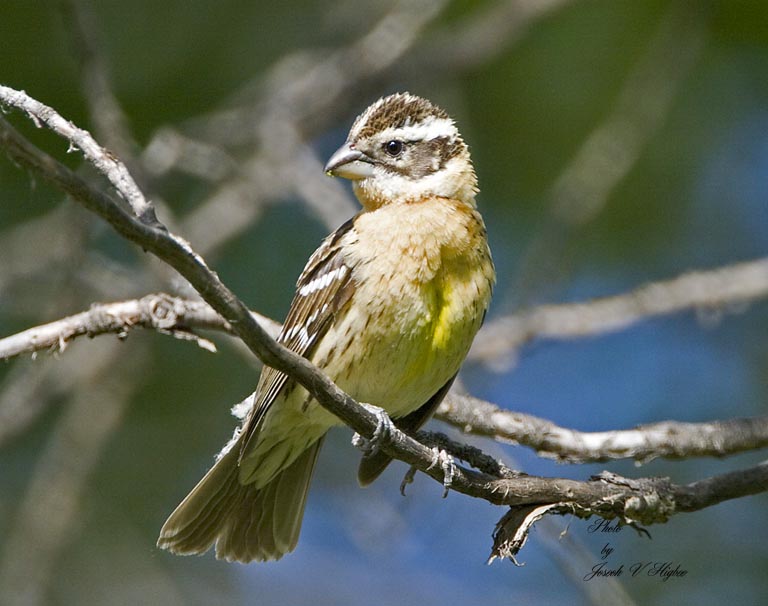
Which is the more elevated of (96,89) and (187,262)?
(96,89)

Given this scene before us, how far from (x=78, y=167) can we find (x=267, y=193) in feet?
4.03

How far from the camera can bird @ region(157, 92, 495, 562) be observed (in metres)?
4.32

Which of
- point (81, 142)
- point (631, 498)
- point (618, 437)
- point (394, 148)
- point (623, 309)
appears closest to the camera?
point (81, 142)

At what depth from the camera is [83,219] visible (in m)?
5.28

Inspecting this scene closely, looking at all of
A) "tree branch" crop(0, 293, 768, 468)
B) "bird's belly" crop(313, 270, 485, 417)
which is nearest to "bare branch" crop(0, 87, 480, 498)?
"bird's belly" crop(313, 270, 485, 417)

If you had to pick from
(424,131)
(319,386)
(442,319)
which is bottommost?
(319,386)

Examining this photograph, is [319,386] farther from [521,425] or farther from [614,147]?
[614,147]

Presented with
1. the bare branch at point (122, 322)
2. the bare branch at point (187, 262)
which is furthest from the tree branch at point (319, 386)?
the bare branch at point (122, 322)

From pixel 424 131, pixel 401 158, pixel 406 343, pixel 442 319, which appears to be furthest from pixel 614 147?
pixel 406 343

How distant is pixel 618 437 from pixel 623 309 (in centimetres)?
121

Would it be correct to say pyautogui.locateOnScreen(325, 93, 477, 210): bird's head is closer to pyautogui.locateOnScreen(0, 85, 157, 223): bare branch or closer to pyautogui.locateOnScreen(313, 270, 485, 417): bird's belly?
pyautogui.locateOnScreen(313, 270, 485, 417): bird's belly

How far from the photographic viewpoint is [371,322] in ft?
14.0

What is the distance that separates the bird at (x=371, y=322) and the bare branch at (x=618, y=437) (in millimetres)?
265

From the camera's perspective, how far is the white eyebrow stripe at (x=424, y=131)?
4.93 metres
